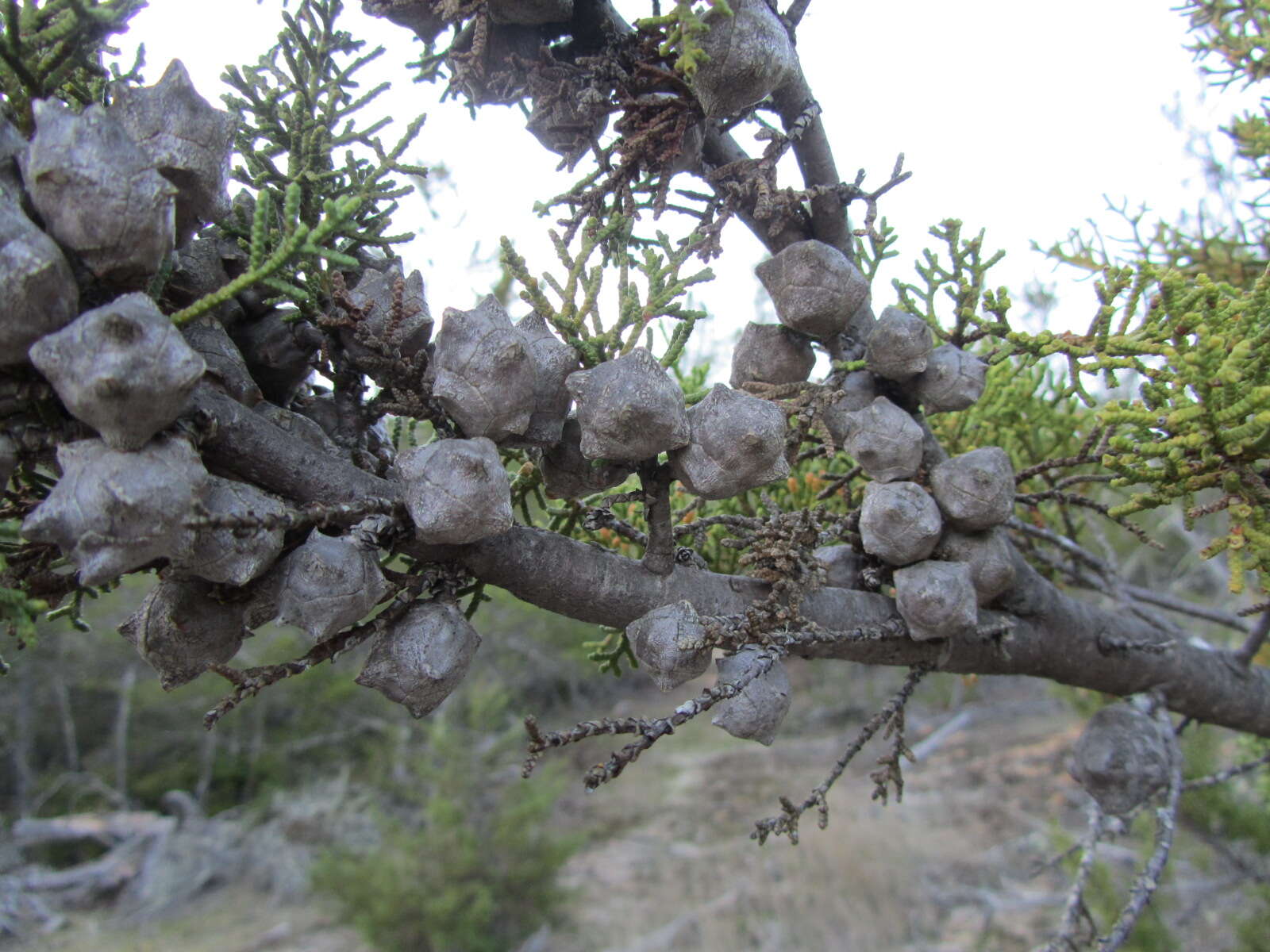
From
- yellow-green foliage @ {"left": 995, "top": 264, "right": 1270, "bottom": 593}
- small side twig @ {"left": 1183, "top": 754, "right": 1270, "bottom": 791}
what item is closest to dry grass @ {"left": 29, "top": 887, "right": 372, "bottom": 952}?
small side twig @ {"left": 1183, "top": 754, "right": 1270, "bottom": 791}

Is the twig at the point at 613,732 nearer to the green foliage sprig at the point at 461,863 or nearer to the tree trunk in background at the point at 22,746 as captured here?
the green foliage sprig at the point at 461,863

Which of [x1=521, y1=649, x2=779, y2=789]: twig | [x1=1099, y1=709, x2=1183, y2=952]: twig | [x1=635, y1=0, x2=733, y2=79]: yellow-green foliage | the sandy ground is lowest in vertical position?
the sandy ground

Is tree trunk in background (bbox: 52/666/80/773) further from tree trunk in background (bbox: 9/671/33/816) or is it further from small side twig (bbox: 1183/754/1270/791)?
small side twig (bbox: 1183/754/1270/791)

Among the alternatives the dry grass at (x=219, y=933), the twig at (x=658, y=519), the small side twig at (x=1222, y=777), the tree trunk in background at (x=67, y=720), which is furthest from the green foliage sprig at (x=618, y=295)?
the tree trunk in background at (x=67, y=720)

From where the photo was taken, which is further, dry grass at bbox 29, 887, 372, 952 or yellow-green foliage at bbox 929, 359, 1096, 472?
dry grass at bbox 29, 887, 372, 952

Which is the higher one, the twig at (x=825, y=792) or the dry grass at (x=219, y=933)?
the twig at (x=825, y=792)

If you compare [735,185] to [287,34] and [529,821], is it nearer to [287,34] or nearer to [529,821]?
[287,34]
